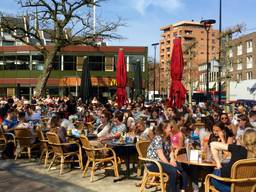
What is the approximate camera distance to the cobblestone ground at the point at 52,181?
8625 mm

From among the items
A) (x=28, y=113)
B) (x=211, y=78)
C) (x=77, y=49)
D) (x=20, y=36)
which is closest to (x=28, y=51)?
(x=77, y=49)

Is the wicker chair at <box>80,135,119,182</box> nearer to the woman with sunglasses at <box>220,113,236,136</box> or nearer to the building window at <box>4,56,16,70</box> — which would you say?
the woman with sunglasses at <box>220,113,236,136</box>

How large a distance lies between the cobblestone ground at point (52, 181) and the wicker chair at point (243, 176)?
2.79 meters

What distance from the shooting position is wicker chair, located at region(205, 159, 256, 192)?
6000 mm

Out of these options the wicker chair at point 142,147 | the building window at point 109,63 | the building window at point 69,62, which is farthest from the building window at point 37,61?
the wicker chair at point 142,147

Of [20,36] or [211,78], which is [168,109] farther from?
[211,78]

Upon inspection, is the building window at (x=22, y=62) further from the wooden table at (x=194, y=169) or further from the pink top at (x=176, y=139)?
the wooden table at (x=194, y=169)

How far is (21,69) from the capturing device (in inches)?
1938

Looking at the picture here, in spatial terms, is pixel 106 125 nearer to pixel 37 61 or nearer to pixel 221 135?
pixel 221 135

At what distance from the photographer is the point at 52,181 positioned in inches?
367

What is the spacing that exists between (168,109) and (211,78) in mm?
84569

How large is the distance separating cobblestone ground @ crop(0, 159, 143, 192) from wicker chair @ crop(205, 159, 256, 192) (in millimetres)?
2790

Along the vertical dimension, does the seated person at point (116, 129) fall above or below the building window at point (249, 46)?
below

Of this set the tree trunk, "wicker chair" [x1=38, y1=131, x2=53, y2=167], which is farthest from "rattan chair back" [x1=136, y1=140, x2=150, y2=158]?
the tree trunk
